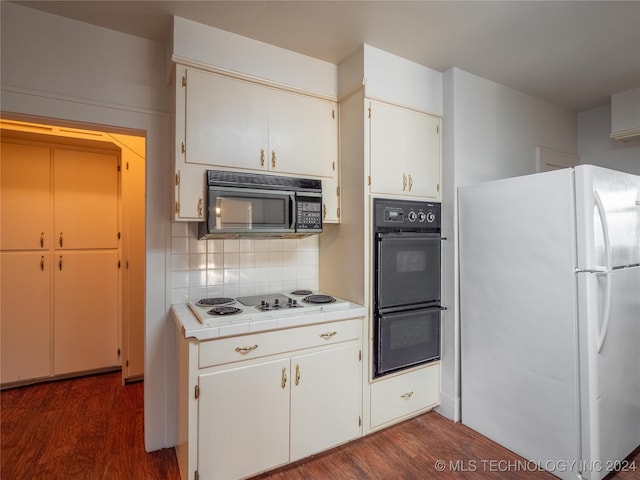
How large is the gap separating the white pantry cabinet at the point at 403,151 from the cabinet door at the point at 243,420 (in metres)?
1.32

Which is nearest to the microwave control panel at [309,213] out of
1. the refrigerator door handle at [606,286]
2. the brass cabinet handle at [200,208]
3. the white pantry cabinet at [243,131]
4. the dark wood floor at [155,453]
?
the white pantry cabinet at [243,131]

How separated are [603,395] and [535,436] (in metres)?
0.43

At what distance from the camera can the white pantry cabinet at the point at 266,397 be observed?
5.22 feet

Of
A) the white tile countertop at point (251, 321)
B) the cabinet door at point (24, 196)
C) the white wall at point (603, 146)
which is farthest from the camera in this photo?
the white wall at point (603, 146)

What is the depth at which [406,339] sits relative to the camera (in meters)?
2.23

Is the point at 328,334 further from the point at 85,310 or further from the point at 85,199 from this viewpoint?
the point at 85,199

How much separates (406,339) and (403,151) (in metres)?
1.30

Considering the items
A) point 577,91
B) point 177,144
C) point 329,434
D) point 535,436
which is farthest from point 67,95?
point 577,91

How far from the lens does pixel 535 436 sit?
74.5 inches

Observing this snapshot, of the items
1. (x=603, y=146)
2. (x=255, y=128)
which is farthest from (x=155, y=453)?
(x=603, y=146)

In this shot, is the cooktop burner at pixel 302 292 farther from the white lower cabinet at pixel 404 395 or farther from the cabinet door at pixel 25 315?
the cabinet door at pixel 25 315

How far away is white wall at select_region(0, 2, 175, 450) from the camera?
5.73 feet

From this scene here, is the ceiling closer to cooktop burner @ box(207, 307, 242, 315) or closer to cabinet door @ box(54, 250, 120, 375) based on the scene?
cooktop burner @ box(207, 307, 242, 315)

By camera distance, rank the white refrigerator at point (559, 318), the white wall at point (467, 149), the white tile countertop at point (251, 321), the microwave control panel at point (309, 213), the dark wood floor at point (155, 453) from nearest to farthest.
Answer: the white tile countertop at point (251, 321) → the white refrigerator at point (559, 318) → the dark wood floor at point (155, 453) → the microwave control panel at point (309, 213) → the white wall at point (467, 149)
